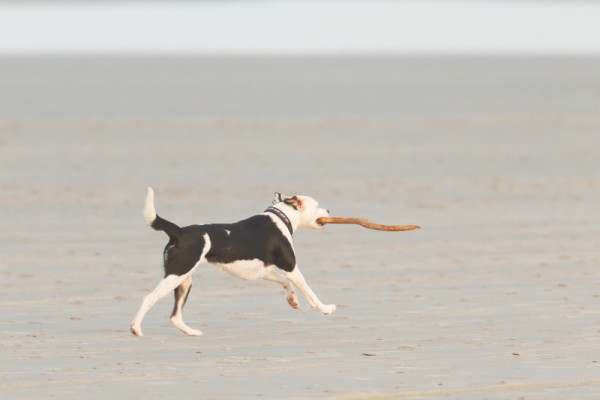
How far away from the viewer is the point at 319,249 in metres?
15.0

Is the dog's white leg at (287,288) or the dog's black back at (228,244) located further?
the dog's white leg at (287,288)

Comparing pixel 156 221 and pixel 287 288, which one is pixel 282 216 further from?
pixel 156 221

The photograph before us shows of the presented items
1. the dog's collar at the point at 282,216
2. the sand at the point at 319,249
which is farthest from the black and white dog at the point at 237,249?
the sand at the point at 319,249

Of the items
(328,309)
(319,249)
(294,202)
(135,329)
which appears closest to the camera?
(135,329)

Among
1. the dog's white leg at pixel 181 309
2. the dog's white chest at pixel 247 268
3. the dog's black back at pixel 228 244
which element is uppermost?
the dog's black back at pixel 228 244

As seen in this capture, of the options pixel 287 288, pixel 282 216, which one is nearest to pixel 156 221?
pixel 282 216

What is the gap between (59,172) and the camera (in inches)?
826

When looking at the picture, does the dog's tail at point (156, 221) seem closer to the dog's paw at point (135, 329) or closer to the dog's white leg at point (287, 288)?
the dog's paw at point (135, 329)

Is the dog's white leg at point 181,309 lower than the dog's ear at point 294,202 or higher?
lower

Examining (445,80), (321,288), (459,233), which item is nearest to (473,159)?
(459,233)

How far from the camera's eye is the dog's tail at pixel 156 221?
1040 cm

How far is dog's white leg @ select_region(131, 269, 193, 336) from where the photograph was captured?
1041 cm

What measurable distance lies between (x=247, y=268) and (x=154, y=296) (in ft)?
2.30

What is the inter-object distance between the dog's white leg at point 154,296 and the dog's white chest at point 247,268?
382 mm
